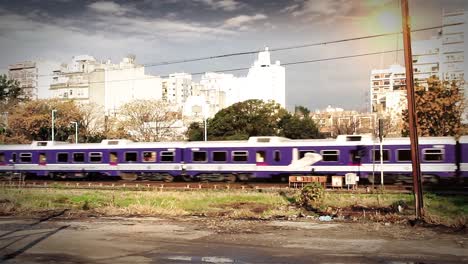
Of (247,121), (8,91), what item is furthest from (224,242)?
(8,91)

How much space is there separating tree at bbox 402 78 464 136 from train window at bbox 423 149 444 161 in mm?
17699

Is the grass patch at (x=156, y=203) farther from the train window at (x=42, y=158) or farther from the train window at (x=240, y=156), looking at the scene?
the train window at (x=42, y=158)

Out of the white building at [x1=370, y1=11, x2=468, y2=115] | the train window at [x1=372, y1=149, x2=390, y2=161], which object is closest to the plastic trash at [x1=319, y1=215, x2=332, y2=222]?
the train window at [x1=372, y1=149, x2=390, y2=161]

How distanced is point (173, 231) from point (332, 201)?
355 inches

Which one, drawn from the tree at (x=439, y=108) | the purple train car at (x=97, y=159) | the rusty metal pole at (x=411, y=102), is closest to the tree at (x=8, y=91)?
the purple train car at (x=97, y=159)

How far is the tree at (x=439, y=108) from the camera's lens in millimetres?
43938

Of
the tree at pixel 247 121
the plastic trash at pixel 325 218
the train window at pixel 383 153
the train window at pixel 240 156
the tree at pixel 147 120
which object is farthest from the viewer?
the tree at pixel 147 120

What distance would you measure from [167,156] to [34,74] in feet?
411

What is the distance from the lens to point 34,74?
14475 cm

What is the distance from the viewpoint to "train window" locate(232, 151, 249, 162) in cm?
3158

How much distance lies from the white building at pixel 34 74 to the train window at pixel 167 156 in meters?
115

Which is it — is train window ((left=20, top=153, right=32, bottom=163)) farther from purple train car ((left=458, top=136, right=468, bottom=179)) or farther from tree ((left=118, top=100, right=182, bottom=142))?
purple train car ((left=458, top=136, right=468, bottom=179))

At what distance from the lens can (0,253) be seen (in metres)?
12.4

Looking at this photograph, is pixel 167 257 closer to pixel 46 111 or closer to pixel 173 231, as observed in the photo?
pixel 173 231
